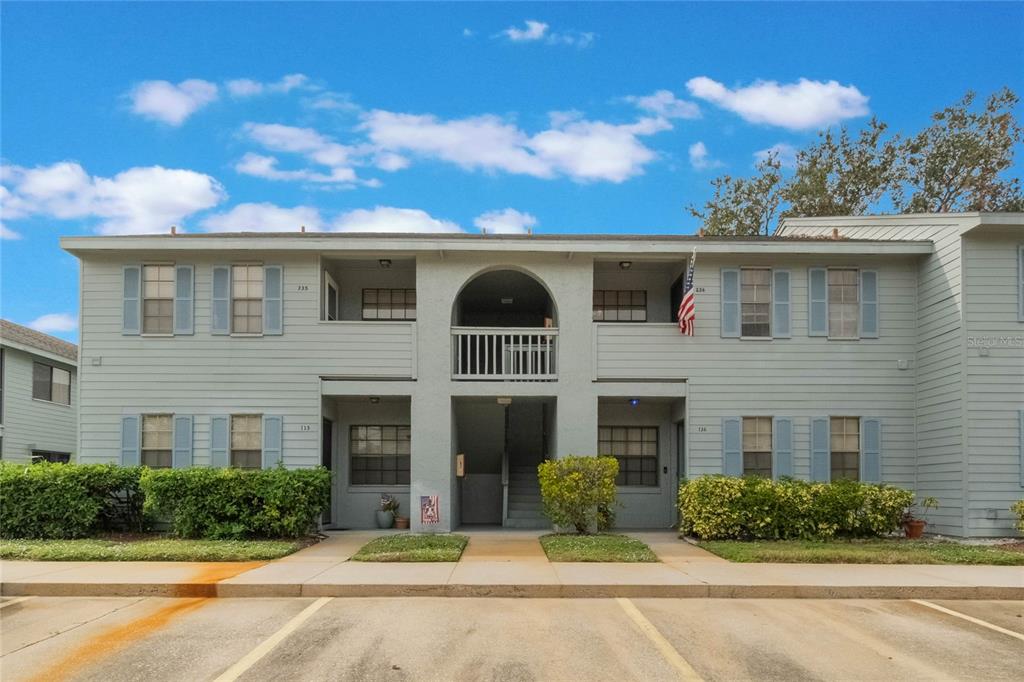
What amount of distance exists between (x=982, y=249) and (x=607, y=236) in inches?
273

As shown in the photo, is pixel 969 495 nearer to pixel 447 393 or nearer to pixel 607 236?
pixel 607 236

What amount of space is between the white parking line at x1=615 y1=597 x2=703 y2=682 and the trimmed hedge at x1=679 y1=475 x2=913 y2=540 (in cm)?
558

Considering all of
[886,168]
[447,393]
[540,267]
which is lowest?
[447,393]

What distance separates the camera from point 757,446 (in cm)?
1717

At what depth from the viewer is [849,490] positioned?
15.2 m

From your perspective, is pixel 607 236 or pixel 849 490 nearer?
pixel 849 490

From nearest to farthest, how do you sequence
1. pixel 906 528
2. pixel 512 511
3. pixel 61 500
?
pixel 61 500 < pixel 906 528 < pixel 512 511

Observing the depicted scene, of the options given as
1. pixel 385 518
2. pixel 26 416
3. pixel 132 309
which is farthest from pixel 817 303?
pixel 26 416

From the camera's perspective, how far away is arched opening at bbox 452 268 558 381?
17.3 metres

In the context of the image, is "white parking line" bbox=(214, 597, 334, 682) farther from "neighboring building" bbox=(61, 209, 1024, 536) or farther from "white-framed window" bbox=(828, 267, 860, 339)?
"white-framed window" bbox=(828, 267, 860, 339)

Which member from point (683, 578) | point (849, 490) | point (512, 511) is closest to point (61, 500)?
point (512, 511)

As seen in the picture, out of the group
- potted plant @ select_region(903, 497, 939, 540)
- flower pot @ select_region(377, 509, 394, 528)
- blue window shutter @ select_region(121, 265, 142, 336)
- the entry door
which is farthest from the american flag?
blue window shutter @ select_region(121, 265, 142, 336)

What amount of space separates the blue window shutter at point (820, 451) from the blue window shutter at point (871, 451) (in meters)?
0.67

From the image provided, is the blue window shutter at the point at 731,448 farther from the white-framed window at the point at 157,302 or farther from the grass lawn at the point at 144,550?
the white-framed window at the point at 157,302
